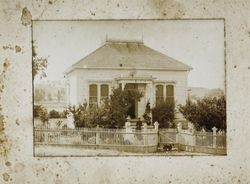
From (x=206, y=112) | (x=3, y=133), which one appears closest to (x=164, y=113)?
(x=206, y=112)

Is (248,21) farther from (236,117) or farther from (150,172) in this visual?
(150,172)

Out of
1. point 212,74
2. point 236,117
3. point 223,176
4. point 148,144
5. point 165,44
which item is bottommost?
point 223,176

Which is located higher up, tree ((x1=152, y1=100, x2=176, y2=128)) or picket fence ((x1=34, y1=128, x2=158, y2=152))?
tree ((x1=152, y1=100, x2=176, y2=128))

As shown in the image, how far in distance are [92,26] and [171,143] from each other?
0.89 meters

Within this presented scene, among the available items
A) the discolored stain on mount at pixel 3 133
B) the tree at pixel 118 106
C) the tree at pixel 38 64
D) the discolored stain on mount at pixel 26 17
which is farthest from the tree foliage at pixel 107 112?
the discolored stain on mount at pixel 26 17

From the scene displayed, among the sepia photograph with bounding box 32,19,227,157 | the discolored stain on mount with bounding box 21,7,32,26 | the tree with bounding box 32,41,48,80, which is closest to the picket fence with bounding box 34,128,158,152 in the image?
the sepia photograph with bounding box 32,19,227,157

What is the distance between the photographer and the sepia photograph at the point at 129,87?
2.76m

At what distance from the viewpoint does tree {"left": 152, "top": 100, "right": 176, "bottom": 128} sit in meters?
2.78

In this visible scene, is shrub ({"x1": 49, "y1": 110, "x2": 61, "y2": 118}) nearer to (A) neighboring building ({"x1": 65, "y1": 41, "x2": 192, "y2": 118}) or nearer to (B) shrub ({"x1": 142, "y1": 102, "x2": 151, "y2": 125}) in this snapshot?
(A) neighboring building ({"x1": 65, "y1": 41, "x2": 192, "y2": 118})

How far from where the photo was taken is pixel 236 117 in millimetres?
2791

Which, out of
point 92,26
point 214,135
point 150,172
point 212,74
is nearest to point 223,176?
point 214,135

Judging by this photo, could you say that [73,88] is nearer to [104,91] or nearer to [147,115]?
[104,91]

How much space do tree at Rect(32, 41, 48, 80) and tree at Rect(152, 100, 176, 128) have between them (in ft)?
2.42

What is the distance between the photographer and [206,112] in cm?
279
